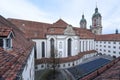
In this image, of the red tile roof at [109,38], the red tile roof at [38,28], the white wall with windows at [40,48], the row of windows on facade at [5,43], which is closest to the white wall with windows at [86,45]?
the red tile roof at [109,38]

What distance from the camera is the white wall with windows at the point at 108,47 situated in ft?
147

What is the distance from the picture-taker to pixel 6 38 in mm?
6949

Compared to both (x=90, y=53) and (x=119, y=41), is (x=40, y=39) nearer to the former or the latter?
(x=90, y=53)

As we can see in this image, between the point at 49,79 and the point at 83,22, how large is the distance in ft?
179

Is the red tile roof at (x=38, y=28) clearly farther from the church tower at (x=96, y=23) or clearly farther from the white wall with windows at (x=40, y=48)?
the church tower at (x=96, y=23)

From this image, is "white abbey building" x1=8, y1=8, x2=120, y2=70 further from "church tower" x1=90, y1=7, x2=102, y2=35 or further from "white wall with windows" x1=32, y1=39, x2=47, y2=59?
"church tower" x1=90, y1=7, x2=102, y2=35

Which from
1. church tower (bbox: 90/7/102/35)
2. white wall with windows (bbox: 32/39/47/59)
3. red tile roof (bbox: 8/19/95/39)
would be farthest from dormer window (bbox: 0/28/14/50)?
church tower (bbox: 90/7/102/35)

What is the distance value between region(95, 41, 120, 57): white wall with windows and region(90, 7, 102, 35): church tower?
9507mm

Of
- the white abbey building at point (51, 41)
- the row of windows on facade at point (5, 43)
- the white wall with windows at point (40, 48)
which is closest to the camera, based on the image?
the row of windows on facade at point (5, 43)

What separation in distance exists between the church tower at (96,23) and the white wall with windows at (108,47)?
9.51 metres

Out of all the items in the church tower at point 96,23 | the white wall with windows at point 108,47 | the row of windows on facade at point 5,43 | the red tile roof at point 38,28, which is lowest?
the white wall with windows at point 108,47

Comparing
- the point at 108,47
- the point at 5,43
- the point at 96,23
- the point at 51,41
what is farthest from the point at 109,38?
the point at 5,43

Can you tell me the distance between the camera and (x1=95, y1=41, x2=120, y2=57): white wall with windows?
44.7 meters

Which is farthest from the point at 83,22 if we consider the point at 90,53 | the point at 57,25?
the point at 57,25
